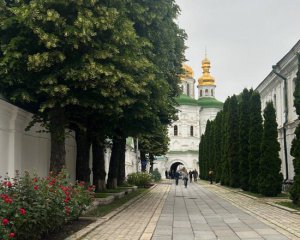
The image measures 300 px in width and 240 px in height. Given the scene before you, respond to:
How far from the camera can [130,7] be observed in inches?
620

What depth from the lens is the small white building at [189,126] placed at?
81.2 m

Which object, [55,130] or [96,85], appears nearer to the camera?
[96,85]

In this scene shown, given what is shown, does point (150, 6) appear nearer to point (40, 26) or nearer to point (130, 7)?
point (130, 7)

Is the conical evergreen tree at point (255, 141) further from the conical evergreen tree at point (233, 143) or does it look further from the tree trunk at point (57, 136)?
the tree trunk at point (57, 136)

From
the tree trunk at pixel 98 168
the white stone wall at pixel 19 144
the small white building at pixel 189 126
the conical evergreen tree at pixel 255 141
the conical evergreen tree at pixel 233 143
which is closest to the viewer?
the white stone wall at pixel 19 144

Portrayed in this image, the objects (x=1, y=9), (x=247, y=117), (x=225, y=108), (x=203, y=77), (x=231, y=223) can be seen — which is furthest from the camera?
(x=203, y=77)

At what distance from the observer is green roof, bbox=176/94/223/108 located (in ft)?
276

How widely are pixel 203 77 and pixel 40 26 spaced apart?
8035cm

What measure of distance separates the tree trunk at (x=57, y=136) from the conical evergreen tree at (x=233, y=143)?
2007cm

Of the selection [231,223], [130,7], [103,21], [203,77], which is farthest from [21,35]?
[203,77]

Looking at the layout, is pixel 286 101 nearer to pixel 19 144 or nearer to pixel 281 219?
pixel 281 219

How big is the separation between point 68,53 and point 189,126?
72.4 m

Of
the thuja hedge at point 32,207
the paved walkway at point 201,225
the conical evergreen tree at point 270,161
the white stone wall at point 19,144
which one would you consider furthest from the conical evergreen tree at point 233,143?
the thuja hedge at point 32,207

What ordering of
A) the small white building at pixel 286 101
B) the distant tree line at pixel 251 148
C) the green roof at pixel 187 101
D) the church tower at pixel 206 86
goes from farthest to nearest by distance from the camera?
the church tower at pixel 206 86
the green roof at pixel 187 101
the small white building at pixel 286 101
the distant tree line at pixel 251 148
